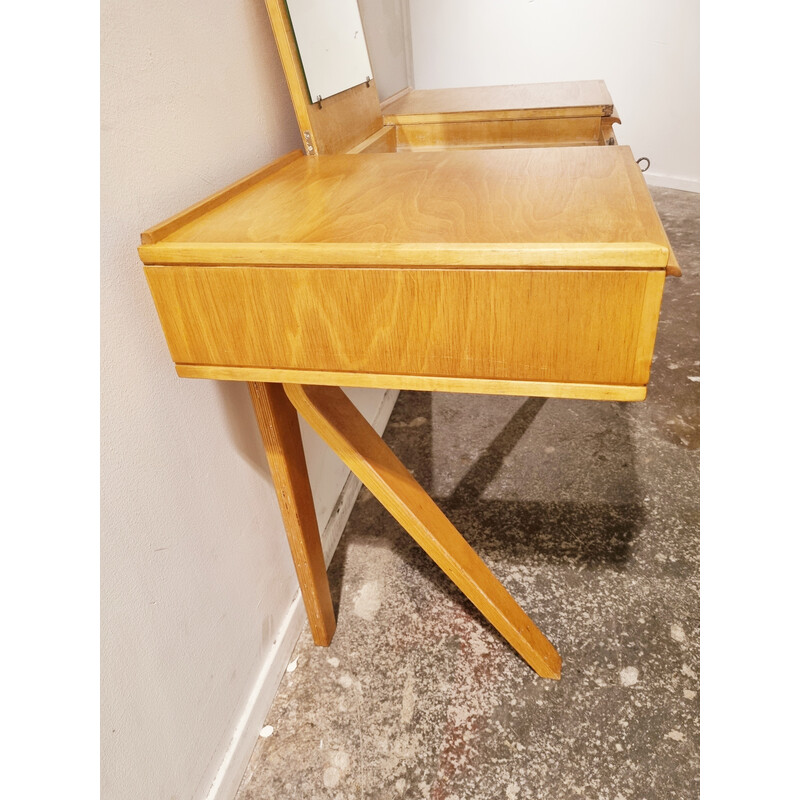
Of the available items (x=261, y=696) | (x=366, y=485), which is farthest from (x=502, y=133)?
(x=261, y=696)

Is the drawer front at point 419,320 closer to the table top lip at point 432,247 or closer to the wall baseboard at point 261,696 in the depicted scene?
the table top lip at point 432,247

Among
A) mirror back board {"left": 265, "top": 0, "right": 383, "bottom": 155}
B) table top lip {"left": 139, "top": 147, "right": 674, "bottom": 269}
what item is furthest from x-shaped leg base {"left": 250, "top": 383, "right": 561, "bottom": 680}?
mirror back board {"left": 265, "top": 0, "right": 383, "bottom": 155}

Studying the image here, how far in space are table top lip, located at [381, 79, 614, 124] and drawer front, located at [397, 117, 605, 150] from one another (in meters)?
0.01

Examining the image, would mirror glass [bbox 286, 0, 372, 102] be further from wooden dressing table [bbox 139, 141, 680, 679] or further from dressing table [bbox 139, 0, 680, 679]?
wooden dressing table [bbox 139, 141, 680, 679]

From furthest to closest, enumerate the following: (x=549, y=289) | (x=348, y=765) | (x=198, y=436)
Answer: (x=348, y=765) → (x=198, y=436) → (x=549, y=289)

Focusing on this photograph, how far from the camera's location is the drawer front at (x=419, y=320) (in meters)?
0.55

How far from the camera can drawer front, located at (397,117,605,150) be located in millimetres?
1291

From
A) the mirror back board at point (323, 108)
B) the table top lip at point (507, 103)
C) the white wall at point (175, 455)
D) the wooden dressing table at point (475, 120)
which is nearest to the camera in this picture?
the white wall at point (175, 455)

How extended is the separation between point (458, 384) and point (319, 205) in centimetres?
29

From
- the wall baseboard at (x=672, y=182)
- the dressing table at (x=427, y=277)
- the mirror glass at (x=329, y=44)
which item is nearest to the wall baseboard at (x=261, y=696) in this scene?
the dressing table at (x=427, y=277)

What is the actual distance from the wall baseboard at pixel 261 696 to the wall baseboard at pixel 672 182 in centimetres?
297
